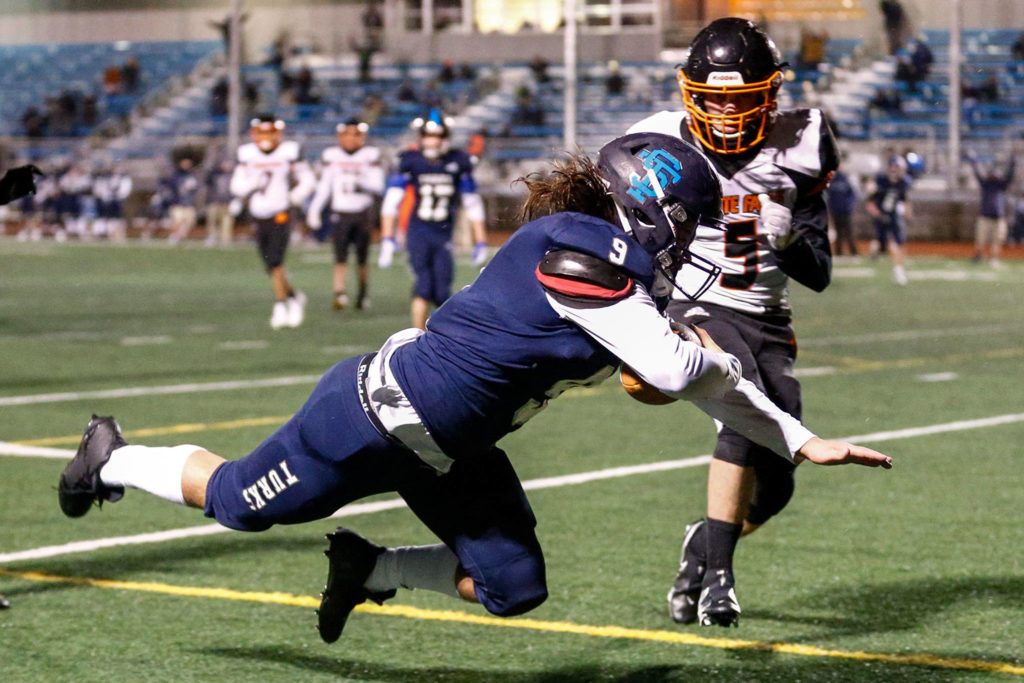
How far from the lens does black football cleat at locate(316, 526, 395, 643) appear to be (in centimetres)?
450

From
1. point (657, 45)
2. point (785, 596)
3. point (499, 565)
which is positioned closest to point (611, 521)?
point (785, 596)

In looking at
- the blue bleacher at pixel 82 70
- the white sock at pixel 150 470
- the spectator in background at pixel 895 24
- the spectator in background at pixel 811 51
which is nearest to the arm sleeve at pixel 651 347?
the white sock at pixel 150 470

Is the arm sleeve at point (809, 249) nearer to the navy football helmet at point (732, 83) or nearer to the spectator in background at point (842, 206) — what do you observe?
the navy football helmet at point (732, 83)

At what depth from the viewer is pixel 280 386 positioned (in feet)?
36.4

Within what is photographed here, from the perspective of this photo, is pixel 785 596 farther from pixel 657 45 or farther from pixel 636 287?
pixel 657 45

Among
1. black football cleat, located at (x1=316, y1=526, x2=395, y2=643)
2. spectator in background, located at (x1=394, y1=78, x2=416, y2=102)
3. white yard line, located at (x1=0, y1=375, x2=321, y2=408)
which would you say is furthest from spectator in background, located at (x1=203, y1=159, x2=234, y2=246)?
black football cleat, located at (x1=316, y1=526, x2=395, y2=643)

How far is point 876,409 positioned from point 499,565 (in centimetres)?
639

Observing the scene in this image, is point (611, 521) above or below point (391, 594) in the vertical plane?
below

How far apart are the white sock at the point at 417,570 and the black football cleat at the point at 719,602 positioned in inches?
31.6

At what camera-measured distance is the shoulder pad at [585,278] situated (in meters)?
3.58

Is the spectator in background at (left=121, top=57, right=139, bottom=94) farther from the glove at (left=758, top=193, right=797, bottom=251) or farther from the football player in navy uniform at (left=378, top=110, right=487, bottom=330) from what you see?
the glove at (left=758, top=193, right=797, bottom=251)

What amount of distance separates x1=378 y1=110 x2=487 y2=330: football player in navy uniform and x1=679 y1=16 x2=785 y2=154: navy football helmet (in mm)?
8762

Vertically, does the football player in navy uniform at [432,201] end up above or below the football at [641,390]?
below

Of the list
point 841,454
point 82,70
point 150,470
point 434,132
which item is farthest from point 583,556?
point 82,70
